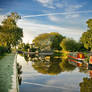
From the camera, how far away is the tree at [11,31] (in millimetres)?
56263

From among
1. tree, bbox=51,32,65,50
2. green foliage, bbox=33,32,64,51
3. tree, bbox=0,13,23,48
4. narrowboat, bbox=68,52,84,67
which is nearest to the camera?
narrowboat, bbox=68,52,84,67

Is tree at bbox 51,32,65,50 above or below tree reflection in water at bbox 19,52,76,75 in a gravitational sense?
above

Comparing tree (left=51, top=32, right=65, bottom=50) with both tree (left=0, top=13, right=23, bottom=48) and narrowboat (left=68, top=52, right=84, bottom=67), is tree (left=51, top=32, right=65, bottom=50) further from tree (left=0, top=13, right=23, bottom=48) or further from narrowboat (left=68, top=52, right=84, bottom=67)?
narrowboat (left=68, top=52, right=84, bottom=67)

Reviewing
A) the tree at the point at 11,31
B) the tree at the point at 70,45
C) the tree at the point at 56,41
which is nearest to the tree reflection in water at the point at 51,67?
the tree at the point at 11,31

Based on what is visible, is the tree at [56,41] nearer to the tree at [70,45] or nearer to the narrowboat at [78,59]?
the tree at [70,45]

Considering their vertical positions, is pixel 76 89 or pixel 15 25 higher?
pixel 15 25

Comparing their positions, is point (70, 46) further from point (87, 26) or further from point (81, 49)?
point (87, 26)

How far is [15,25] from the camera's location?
57.6 m

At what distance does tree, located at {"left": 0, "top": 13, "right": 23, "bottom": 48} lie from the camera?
56263mm

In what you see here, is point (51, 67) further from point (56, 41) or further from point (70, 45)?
point (56, 41)

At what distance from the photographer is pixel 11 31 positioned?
Answer: 2227 inches

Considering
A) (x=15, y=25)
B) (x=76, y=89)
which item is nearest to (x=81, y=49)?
(x=15, y=25)

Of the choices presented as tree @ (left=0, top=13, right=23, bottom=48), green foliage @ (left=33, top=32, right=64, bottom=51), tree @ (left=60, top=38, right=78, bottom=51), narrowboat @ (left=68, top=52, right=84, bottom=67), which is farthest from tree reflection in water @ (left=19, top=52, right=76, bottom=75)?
green foliage @ (left=33, top=32, right=64, bottom=51)

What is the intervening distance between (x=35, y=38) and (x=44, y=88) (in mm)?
88087
